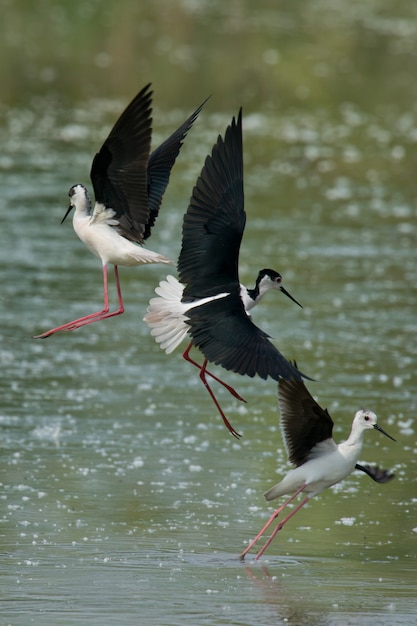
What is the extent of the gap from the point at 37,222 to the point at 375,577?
10078mm

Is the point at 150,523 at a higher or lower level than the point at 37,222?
lower

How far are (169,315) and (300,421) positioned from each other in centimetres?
112

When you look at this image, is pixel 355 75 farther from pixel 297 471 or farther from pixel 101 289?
pixel 297 471

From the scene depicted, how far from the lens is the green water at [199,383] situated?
7117 mm

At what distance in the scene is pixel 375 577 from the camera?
24.0 ft

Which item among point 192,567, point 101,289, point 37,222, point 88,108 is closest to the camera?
point 192,567

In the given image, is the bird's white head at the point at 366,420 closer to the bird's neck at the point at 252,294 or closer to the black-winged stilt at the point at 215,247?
the black-winged stilt at the point at 215,247

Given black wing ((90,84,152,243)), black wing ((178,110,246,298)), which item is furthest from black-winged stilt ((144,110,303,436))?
black wing ((90,84,152,243))

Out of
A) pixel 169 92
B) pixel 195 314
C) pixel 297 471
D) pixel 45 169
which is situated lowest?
pixel 297 471

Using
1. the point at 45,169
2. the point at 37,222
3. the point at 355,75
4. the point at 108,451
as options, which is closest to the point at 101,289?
the point at 37,222

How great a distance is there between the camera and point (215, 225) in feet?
26.2

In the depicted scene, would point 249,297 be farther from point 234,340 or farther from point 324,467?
point 324,467

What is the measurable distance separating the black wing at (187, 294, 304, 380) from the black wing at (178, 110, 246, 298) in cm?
13

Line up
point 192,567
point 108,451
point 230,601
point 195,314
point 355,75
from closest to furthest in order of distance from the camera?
point 230,601, point 192,567, point 195,314, point 108,451, point 355,75
